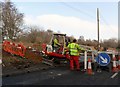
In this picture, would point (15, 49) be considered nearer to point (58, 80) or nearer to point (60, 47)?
point (60, 47)

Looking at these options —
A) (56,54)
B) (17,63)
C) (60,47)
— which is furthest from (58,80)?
(60,47)

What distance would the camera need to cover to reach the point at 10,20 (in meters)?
67.6

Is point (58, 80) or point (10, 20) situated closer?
point (58, 80)

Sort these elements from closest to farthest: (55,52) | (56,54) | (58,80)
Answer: (58,80) → (56,54) → (55,52)

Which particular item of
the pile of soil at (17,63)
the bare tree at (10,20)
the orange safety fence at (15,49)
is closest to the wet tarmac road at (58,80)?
the pile of soil at (17,63)

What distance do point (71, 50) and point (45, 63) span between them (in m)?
4.41

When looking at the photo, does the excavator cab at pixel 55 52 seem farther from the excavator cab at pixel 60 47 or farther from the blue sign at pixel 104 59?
the blue sign at pixel 104 59

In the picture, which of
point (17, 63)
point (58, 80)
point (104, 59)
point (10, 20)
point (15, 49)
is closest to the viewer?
point (58, 80)

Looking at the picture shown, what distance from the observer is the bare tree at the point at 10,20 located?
65.9m

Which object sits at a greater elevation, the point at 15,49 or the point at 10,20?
the point at 10,20

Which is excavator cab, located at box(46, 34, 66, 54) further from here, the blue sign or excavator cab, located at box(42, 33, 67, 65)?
the blue sign

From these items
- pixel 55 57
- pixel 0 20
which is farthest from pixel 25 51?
pixel 0 20

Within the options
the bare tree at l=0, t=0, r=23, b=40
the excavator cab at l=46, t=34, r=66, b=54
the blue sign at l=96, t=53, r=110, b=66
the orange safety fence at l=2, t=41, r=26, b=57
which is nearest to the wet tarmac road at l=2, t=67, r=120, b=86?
the blue sign at l=96, t=53, r=110, b=66

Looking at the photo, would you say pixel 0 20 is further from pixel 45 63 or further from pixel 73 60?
pixel 73 60
